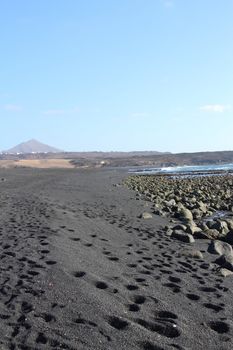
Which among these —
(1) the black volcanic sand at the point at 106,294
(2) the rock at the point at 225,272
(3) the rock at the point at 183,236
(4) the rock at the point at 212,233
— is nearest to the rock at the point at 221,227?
(4) the rock at the point at 212,233

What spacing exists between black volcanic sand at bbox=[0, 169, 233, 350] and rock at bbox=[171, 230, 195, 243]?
261mm

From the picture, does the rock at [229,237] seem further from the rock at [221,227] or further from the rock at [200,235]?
the rock at [221,227]

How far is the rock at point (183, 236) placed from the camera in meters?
12.9

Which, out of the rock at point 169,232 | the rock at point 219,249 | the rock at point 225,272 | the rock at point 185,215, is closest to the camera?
the rock at point 225,272

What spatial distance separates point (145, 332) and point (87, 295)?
4.60 ft

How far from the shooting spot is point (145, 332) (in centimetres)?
Answer: 590

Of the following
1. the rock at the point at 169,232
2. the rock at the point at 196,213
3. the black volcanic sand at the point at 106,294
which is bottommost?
the rock at the point at 196,213

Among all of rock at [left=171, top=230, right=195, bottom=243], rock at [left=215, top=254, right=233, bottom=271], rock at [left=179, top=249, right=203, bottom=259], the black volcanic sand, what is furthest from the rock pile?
rock at [left=215, top=254, right=233, bottom=271]

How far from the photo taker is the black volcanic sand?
5.72 m

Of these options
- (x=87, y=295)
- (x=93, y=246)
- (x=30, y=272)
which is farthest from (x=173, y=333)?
(x=93, y=246)

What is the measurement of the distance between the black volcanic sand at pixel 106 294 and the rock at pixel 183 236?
0.26 meters

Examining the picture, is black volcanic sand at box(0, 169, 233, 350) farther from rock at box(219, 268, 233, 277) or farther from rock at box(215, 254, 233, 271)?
rock at box(215, 254, 233, 271)

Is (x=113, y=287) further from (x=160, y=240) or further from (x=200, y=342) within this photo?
(x=160, y=240)

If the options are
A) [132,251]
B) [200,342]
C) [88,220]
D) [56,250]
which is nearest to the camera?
[200,342]
